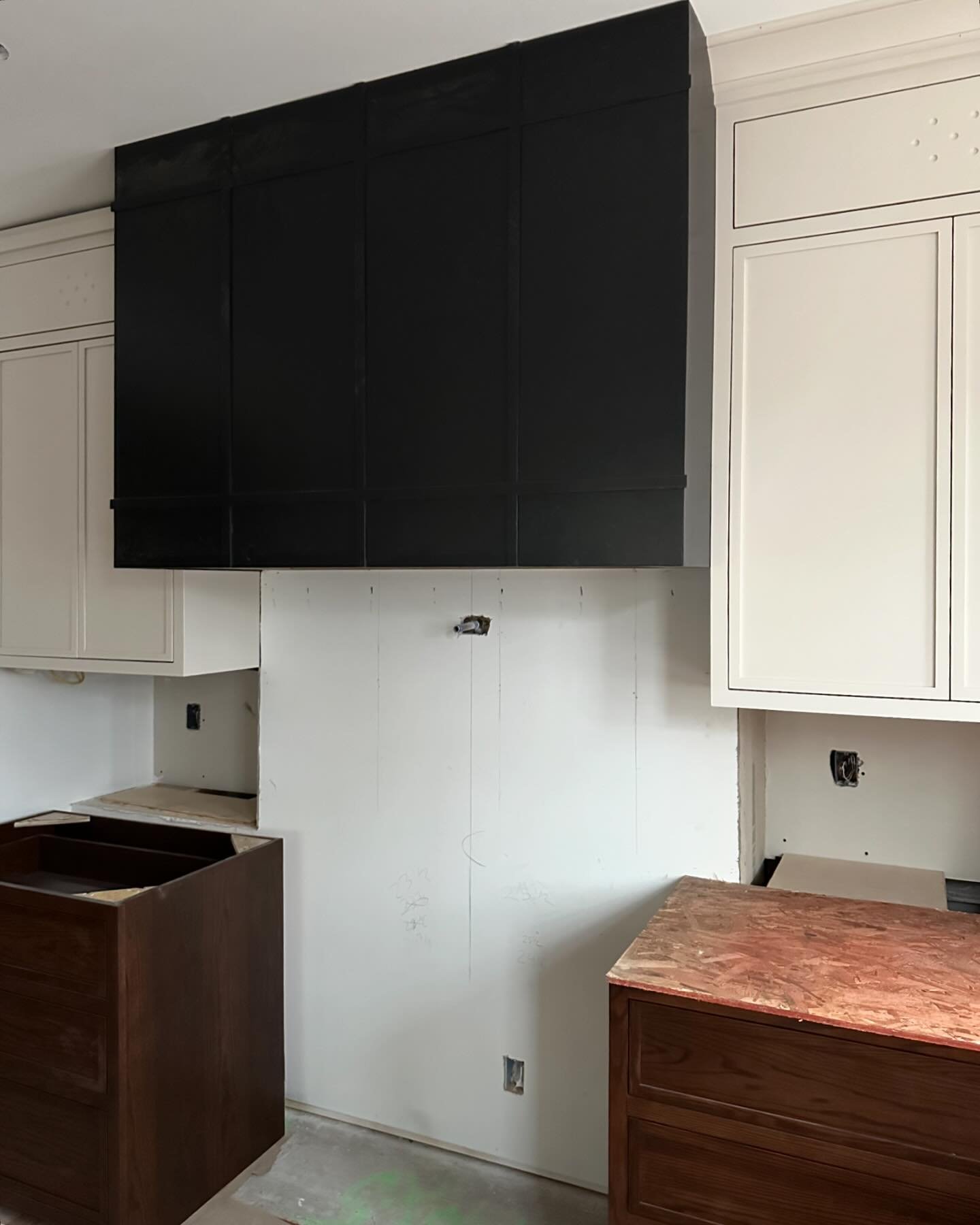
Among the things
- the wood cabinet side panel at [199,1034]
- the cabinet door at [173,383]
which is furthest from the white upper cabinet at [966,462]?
the wood cabinet side panel at [199,1034]

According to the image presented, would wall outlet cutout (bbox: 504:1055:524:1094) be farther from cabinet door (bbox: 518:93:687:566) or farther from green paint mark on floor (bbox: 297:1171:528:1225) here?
cabinet door (bbox: 518:93:687:566)

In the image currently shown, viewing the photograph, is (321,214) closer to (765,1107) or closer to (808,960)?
(808,960)

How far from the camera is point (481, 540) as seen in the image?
6.65 feet

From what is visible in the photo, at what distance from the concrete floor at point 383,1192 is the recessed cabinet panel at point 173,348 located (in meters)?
1.65

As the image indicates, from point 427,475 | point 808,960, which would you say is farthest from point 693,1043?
point 427,475

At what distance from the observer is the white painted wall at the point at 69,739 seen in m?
2.97

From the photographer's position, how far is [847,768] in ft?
7.97

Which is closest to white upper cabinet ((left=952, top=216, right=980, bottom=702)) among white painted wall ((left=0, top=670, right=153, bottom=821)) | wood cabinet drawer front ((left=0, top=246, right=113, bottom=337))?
wood cabinet drawer front ((left=0, top=246, right=113, bottom=337))

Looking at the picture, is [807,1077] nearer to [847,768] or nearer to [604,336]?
[847,768]

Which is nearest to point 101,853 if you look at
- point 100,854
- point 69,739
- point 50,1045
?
point 100,854

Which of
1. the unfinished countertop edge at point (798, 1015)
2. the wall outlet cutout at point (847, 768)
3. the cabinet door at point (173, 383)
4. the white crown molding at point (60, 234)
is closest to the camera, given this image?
the unfinished countertop edge at point (798, 1015)

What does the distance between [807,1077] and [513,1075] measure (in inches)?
44.7

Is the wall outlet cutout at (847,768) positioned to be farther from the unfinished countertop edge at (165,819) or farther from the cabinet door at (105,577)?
the cabinet door at (105,577)

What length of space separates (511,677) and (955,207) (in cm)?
146
